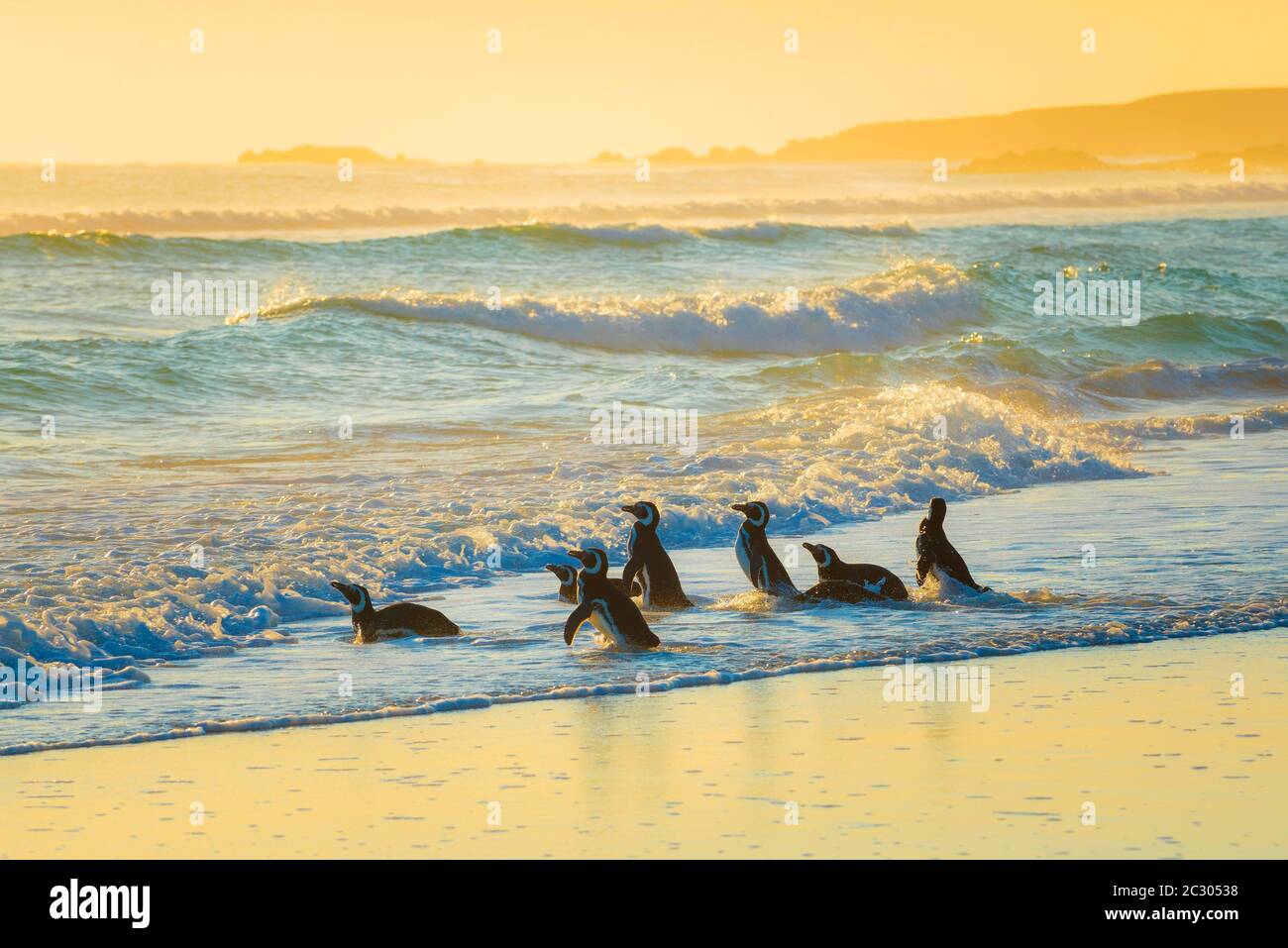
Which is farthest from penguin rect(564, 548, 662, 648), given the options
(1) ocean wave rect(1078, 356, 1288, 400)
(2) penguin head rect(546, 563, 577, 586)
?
(1) ocean wave rect(1078, 356, 1288, 400)

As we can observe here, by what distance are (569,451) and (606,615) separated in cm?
902

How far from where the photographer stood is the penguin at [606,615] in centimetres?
1099

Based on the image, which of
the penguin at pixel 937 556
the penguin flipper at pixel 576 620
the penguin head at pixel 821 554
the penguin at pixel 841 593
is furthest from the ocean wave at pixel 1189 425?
the penguin flipper at pixel 576 620

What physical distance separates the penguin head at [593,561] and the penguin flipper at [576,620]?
0.22m

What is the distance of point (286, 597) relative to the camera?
12.6 metres

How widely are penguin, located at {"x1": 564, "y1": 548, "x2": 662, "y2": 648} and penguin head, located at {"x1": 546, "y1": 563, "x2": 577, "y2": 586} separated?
1.09 metres

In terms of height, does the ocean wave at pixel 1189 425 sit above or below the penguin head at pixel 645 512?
below

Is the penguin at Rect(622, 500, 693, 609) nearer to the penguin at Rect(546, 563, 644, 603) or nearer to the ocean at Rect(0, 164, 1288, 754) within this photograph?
the penguin at Rect(546, 563, 644, 603)

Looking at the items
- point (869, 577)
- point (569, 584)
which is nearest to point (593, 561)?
point (569, 584)

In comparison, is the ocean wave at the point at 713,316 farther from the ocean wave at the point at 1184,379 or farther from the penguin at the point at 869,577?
the penguin at the point at 869,577
